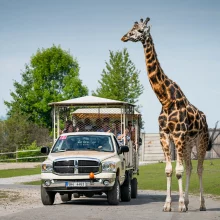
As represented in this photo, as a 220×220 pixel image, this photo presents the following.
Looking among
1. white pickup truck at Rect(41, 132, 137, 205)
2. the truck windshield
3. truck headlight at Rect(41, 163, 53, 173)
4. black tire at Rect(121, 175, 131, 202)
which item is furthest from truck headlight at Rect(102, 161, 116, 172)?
black tire at Rect(121, 175, 131, 202)

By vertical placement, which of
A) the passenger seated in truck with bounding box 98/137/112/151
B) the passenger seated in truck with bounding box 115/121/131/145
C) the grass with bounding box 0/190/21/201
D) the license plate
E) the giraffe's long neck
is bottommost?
the grass with bounding box 0/190/21/201

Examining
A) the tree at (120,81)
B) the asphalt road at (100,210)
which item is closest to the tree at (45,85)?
the tree at (120,81)

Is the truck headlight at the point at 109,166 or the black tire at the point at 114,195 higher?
the truck headlight at the point at 109,166

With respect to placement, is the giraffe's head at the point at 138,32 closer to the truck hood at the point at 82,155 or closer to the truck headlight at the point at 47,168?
the truck hood at the point at 82,155

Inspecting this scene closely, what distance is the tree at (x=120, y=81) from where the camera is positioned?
71000 mm

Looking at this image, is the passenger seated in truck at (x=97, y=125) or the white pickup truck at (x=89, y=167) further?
the passenger seated in truck at (x=97, y=125)

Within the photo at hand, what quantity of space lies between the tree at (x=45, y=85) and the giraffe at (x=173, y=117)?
2505 inches

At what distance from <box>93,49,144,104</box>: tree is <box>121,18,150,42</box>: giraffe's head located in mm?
50542

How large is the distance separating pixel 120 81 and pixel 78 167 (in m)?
52.5

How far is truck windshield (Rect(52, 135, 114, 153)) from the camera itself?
811 inches

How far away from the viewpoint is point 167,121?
61.7 feet

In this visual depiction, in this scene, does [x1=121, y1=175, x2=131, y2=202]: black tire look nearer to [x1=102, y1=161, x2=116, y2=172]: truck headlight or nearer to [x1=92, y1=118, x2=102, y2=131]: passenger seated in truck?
[x1=102, y1=161, x2=116, y2=172]: truck headlight

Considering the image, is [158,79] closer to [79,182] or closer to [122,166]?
[122,166]

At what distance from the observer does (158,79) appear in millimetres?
19469
